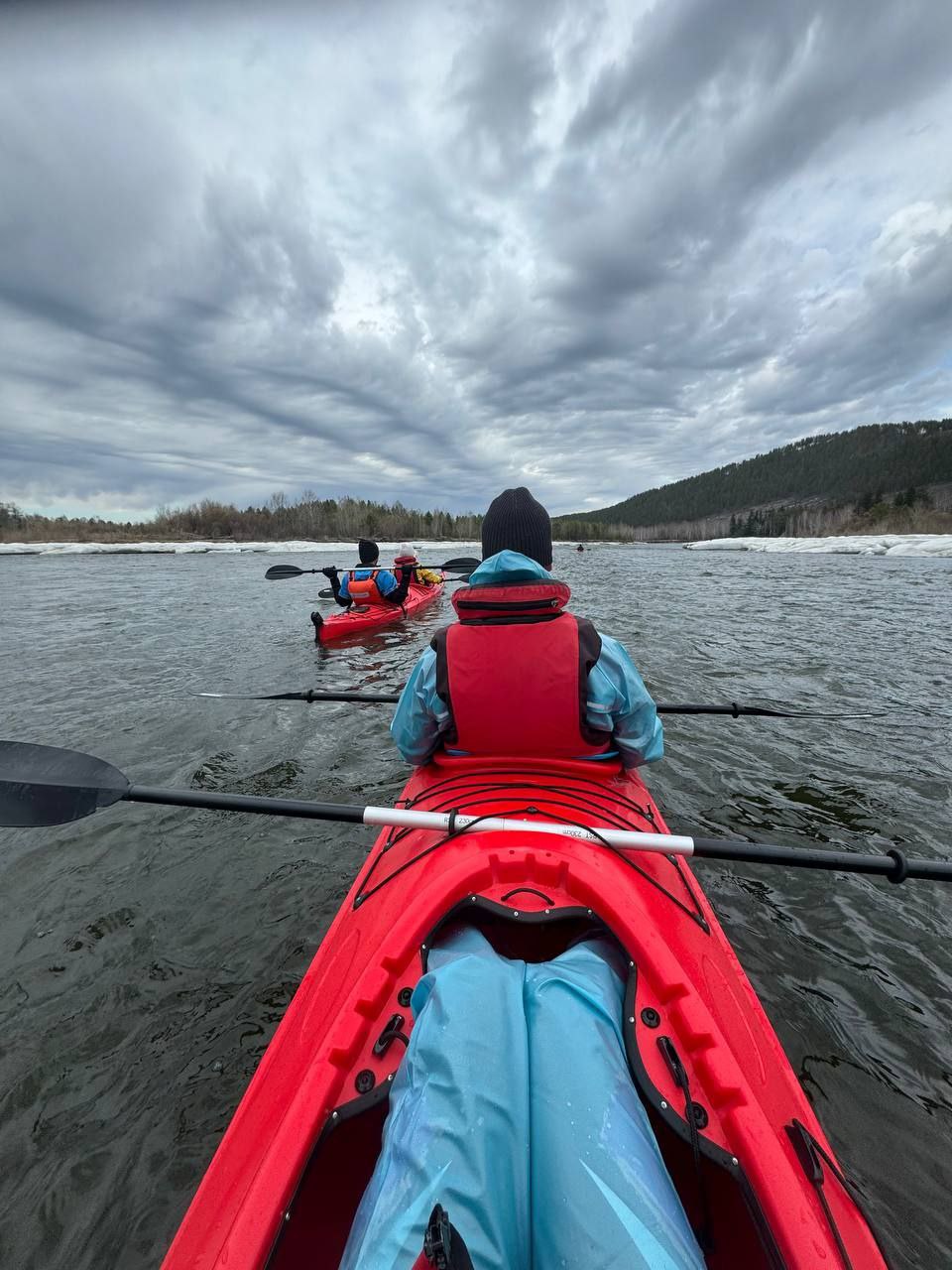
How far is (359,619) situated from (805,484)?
156494 millimetres

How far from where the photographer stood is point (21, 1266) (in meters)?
1.86

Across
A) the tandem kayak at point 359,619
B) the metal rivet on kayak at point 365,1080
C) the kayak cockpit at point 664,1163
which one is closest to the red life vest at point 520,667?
the kayak cockpit at point 664,1163

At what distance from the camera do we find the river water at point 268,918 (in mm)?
2139

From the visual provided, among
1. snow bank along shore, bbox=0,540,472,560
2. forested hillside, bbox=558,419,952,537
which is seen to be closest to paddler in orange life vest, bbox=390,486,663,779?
snow bank along shore, bbox=0,540,472,560

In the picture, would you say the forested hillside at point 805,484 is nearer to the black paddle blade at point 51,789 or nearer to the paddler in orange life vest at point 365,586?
the paddler in orange life vest at point 365,586

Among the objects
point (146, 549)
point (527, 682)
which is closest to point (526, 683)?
point (527, 682)

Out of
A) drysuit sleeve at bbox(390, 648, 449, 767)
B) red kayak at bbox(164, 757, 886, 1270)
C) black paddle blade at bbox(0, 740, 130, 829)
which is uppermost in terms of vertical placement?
drysuit sleeve at bbox(390, 648, 449, 767)

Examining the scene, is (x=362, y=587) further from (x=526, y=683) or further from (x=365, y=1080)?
(x=365, y=1080)

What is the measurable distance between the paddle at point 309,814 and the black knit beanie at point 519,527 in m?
1.60

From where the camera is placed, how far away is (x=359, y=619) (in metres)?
11.0

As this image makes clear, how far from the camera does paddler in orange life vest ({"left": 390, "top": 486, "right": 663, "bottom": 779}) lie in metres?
2.61

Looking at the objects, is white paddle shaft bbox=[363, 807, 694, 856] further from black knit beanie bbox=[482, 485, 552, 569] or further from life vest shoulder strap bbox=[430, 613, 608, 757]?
black knit beanie bbox=[482, 485, 552, 569]

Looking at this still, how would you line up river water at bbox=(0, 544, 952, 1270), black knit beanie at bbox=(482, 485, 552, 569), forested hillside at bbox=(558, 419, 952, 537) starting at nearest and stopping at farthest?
1. river water at bbox=(0, 544, 952, 1270)
2. black knit beanie at bbox=(482, 485, 552, 569)
3. forested hillside at bbox=(558, 419, 952, 537)

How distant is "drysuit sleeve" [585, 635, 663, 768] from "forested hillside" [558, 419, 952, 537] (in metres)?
91.1
